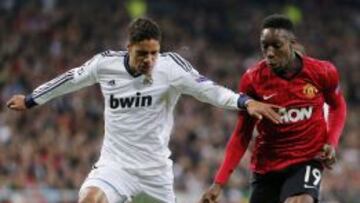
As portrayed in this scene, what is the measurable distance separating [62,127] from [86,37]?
4234mm

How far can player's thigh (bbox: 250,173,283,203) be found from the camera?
9.19 m

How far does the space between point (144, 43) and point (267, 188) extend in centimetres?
155

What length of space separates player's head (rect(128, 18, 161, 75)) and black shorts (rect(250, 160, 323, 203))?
1298mm

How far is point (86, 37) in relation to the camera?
841 inches

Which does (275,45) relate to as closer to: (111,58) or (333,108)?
(333,108)

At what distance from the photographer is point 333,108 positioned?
30.3ft

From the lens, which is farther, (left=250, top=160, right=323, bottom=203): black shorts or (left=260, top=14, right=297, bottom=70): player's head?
(left=250, top=160, right=323, bottom=203): black shorts

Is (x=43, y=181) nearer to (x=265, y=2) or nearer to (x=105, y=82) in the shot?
(x=105, y=82)

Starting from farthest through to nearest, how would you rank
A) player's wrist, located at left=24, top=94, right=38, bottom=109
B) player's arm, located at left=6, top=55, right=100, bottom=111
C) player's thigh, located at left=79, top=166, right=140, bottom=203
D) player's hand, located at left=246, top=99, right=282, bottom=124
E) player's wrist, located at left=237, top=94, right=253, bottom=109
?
player's wrist, located at left=24, top=94, right=38, bottom=109, player's arm, located at left=6, top=55, right=100, bottom=111, player's thigh, located at left=79, top=166, right=140, bottom=203, player's wrist, located at left=237, top=94, right=253, bottom=109, player's hand, located at left=246, top=99, right=282, bottom=124

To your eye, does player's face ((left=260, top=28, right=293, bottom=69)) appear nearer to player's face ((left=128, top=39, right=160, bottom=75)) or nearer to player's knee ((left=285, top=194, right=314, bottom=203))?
player's face ((left=128, top=39, right=160, bottom=75))

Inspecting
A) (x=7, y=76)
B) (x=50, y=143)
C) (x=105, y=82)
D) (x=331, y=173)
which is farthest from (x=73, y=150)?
(x=105, y=82)

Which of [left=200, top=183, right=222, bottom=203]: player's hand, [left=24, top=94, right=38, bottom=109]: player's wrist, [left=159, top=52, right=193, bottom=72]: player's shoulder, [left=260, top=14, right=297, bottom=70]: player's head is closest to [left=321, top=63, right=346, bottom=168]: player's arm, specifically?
[left=260, top=14, right=297, bottom=70]: player's head

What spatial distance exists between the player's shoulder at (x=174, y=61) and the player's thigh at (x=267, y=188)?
3.54 feet

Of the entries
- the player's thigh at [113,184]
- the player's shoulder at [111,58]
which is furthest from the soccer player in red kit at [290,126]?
the player's shoulder at [111,58]
